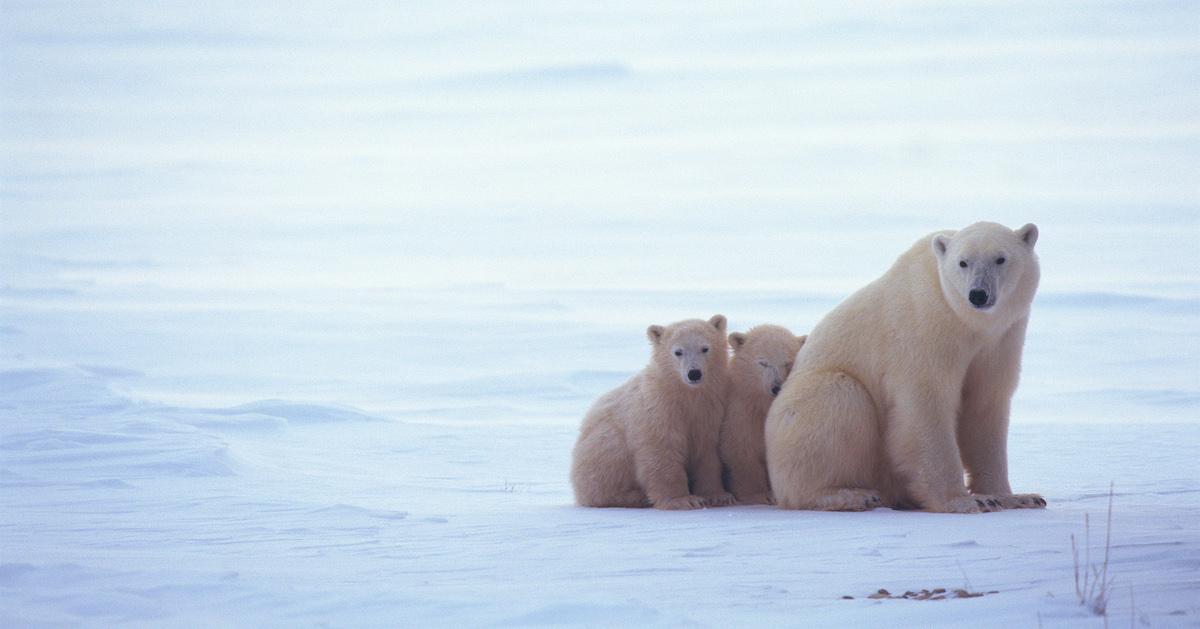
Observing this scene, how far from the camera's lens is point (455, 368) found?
2183 cm

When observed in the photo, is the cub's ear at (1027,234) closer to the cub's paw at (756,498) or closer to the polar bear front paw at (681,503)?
the cub's paw at (756,498)

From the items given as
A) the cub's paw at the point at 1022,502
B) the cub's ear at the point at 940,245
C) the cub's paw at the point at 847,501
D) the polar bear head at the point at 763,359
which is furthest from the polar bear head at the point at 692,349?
the cub's paw at the point at 1022,502

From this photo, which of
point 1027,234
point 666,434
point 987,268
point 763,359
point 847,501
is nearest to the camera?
point 987,268

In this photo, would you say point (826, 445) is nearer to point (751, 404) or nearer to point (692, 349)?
point (751, 404)

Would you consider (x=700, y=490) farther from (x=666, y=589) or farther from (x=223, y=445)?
(x=223, y=445)

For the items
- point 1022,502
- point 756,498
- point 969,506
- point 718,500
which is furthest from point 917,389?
point 718,500

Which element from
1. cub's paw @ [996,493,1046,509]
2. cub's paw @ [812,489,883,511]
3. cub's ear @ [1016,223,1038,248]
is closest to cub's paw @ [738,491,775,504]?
cub's paw @ [812,489,883,511]

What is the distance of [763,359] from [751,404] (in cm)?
29

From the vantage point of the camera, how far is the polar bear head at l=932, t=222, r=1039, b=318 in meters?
7.22

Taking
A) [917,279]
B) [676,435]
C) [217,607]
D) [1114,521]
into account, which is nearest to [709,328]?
[676,435]

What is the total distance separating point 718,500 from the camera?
8.34 meters

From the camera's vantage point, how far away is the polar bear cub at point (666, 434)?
8.26 meters

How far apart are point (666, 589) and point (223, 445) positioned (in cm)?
715

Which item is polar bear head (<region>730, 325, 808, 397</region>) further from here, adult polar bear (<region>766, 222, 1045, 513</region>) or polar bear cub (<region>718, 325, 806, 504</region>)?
adult polar bear (<region>766, 222, 1045, 513</region>)
